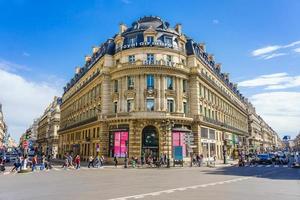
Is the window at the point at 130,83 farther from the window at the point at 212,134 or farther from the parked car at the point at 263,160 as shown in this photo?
the parked car at the point at 263,160

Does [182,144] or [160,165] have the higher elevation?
[182,144]

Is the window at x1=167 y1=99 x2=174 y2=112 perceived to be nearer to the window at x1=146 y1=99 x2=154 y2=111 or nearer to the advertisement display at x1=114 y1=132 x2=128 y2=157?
the window at x1=146 y1=99 x2=154 y2=111

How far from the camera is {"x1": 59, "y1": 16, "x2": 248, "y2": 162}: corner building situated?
128 ft

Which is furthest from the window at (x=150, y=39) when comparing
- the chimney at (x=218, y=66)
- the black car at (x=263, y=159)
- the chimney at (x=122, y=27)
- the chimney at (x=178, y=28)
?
the chimney at (x=218, y=66)

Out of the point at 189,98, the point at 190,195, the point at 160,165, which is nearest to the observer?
the point at 190,195

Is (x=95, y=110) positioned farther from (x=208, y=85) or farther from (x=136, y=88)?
(x=208, y=85)

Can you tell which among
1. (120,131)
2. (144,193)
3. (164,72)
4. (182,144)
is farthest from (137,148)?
(144,193)

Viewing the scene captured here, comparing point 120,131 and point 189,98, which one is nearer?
point 120,131

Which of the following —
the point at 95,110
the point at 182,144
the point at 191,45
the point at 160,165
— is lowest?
the point at 160,165

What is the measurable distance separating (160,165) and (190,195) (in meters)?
23.6

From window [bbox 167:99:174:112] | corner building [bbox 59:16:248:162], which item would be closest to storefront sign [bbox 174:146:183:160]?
corner building [bbox 59:16:248:162]

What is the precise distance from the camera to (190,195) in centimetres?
1208

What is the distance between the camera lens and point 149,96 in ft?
132

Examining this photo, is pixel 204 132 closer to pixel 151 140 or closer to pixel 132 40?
pixel 151 140
